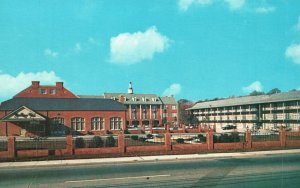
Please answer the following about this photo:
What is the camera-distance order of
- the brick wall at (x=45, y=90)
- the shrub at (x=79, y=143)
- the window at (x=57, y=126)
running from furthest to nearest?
1. the brick wall at (x=45, y=90)
2. the window at (x=57, y=126)
3. the shrub at (x=79, y=143)

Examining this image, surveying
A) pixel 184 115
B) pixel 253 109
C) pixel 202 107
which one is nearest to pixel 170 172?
pixel 253 109

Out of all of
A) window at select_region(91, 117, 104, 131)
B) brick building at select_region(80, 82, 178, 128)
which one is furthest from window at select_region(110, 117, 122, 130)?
brick building at select_region(80, 82, 178, 128)

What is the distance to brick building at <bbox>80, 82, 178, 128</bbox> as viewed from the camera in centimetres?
10262

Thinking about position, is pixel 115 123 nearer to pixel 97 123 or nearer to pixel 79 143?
pixel 97 123

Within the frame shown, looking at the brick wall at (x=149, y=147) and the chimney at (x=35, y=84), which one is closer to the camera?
Result: the brick wall at (x=149, y=147)

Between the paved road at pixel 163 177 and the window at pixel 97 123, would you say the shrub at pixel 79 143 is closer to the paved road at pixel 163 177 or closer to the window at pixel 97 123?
the paved road at pixel 163 177

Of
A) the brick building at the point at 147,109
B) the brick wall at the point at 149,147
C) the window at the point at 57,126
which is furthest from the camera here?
the brick building at the point at 147,109

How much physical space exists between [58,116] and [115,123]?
10.5m

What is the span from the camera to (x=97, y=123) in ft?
186

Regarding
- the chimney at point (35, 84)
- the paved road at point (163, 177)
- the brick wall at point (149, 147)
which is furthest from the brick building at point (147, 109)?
the paved road at point (163, 177)

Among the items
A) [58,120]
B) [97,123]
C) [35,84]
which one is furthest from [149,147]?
→ [35,84]

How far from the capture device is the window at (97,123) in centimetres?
5634

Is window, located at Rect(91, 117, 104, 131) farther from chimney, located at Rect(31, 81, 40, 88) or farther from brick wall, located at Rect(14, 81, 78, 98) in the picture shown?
chimney, located at Rect(31, 81, 40, 88)

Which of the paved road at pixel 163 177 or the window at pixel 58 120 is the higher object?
the window at pixel 58 120
